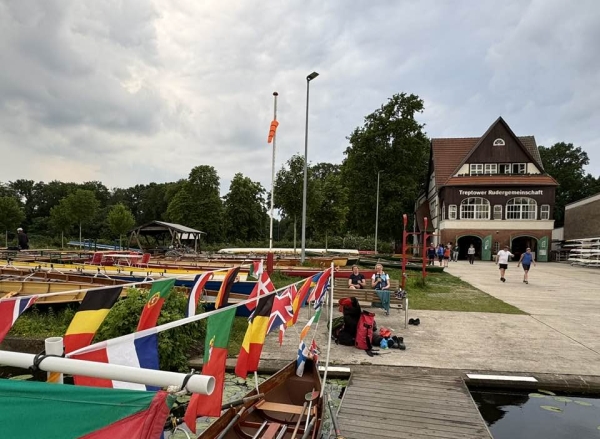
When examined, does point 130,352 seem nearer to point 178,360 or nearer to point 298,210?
point 178,360

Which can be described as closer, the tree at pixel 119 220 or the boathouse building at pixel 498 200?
the boathouse building at pixel 498 200

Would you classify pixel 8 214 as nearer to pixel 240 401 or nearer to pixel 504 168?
pixel 240 401

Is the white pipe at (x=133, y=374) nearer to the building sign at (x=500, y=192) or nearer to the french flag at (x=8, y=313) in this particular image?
the french flag at (x=8, y=313)

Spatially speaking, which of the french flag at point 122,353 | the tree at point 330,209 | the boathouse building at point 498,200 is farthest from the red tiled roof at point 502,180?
the french flag at point 122,353

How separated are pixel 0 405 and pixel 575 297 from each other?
17780mm

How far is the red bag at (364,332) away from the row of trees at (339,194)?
67.8ft

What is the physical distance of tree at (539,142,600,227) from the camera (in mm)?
64125

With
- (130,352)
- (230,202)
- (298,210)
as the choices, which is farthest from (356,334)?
(230,202)

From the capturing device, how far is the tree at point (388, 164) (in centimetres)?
4653

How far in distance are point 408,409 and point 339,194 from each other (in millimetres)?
28770

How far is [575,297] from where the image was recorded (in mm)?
14930

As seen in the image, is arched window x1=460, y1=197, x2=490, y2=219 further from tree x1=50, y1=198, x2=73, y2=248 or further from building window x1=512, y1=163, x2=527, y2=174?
tree x1=50, y1=198, x2=73, y2=248

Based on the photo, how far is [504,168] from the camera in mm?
41375

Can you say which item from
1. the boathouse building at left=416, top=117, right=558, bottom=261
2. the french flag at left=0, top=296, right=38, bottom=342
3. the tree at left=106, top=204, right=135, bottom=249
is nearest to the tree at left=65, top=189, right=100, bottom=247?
the tree at left=106, top=204, right=135, bottom=249
